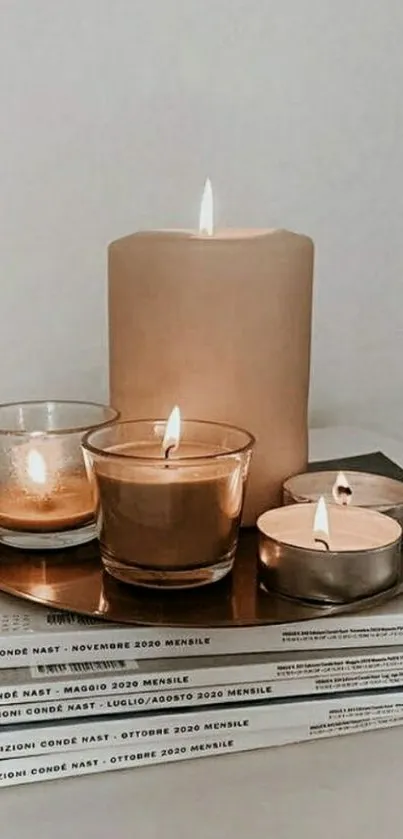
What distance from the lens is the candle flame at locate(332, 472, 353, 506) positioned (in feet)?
1.88

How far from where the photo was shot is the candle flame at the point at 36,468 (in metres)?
0.56

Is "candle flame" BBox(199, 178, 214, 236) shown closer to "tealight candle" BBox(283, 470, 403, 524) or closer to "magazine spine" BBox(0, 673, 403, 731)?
"tealight candle" BBox(283, 470, 403, 524)

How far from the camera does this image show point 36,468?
1.84 feet

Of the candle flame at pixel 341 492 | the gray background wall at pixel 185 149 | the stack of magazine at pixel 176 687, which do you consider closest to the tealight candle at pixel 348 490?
the candle flame at pixel 341 492

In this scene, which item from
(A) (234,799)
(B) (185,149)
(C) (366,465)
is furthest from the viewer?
(B) (185,149)

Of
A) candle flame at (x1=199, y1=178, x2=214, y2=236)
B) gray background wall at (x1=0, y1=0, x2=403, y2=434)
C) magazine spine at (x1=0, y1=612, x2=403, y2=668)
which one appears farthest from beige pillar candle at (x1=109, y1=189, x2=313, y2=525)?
gray background wall at (x1=0, y1=0, x2=403, y2=434)

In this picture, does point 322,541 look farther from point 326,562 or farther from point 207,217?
point 207,217

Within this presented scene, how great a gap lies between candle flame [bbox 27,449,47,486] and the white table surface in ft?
0.56

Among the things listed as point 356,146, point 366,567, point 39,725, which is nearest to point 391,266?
point 356,146

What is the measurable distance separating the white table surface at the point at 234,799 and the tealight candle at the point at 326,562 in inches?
2.7

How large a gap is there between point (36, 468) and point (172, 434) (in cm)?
8

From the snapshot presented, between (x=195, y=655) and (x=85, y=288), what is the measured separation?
0.42 m

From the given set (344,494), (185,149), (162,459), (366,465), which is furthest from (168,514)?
(185,149)

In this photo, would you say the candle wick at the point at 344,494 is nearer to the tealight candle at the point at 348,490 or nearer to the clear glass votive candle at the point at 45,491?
the tealight candle at the point at 348,490
